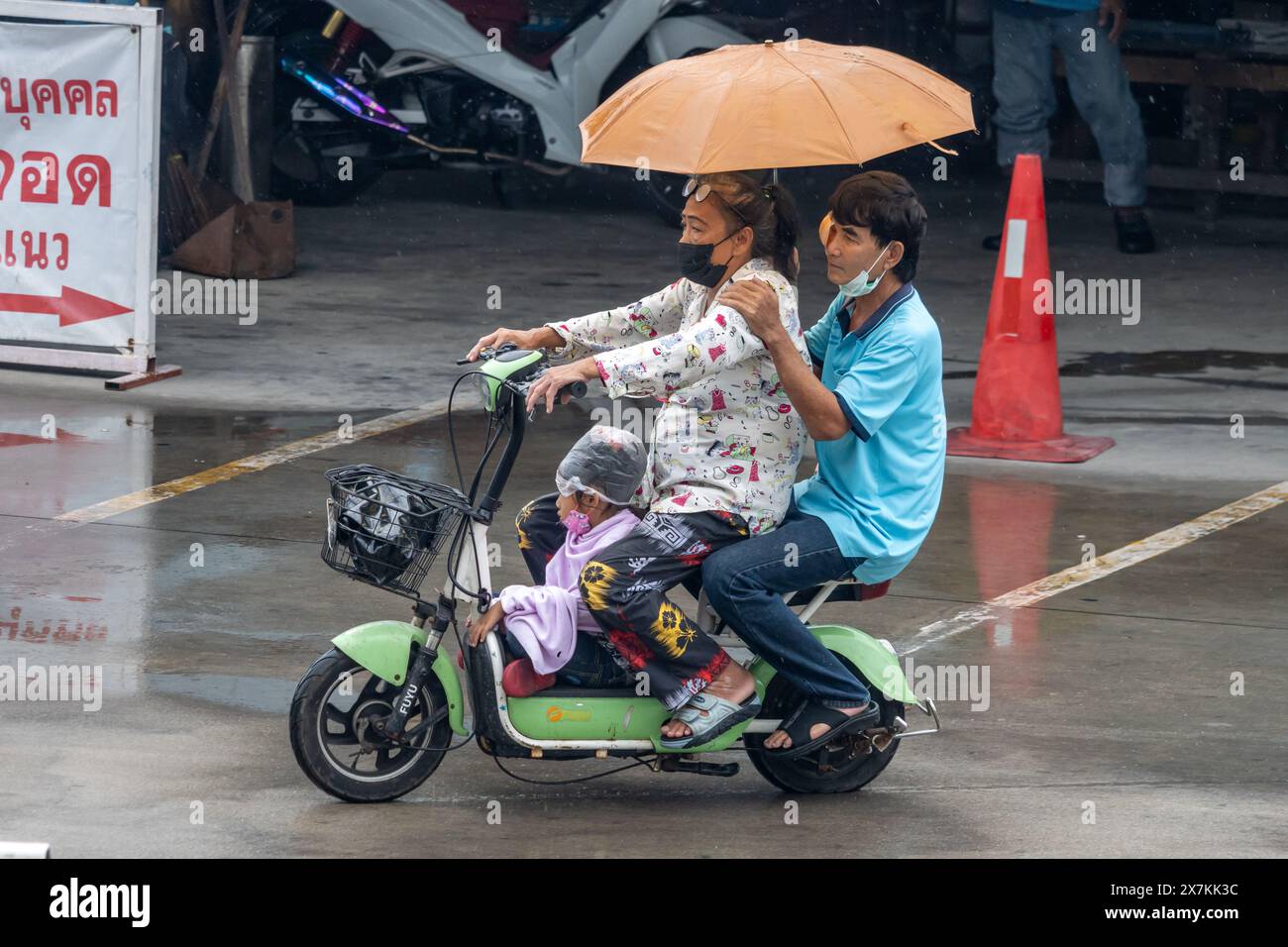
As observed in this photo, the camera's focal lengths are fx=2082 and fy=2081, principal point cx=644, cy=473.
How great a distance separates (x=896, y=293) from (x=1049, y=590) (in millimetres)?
2275

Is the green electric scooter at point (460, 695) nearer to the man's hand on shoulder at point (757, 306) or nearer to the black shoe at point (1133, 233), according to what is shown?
the man's hand on shoulder at point (757, 306)

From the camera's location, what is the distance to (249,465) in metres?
8.48

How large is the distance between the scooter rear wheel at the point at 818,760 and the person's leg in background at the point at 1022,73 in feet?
28.9

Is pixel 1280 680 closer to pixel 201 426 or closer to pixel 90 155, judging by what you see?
pixel 201 426

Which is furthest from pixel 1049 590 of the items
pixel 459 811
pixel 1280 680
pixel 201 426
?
pixel 201 426

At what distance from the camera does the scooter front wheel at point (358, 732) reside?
4922mm

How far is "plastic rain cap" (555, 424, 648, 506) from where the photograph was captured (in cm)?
500

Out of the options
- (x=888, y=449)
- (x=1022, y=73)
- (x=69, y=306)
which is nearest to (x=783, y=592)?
(x=888, y=449)

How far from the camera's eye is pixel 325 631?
6.40 m

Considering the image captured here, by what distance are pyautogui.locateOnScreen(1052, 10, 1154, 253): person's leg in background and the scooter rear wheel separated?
8890 mm

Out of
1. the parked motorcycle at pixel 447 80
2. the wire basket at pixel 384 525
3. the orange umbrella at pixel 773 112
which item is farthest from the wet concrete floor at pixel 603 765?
the parked motorcycle at pixel 447 80

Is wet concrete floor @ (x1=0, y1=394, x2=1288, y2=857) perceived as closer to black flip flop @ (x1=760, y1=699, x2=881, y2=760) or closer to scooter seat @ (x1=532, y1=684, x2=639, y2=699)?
black flip flop @ (x1=760, y1=699, x2=881, y2=760)

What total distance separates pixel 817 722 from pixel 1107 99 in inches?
364
